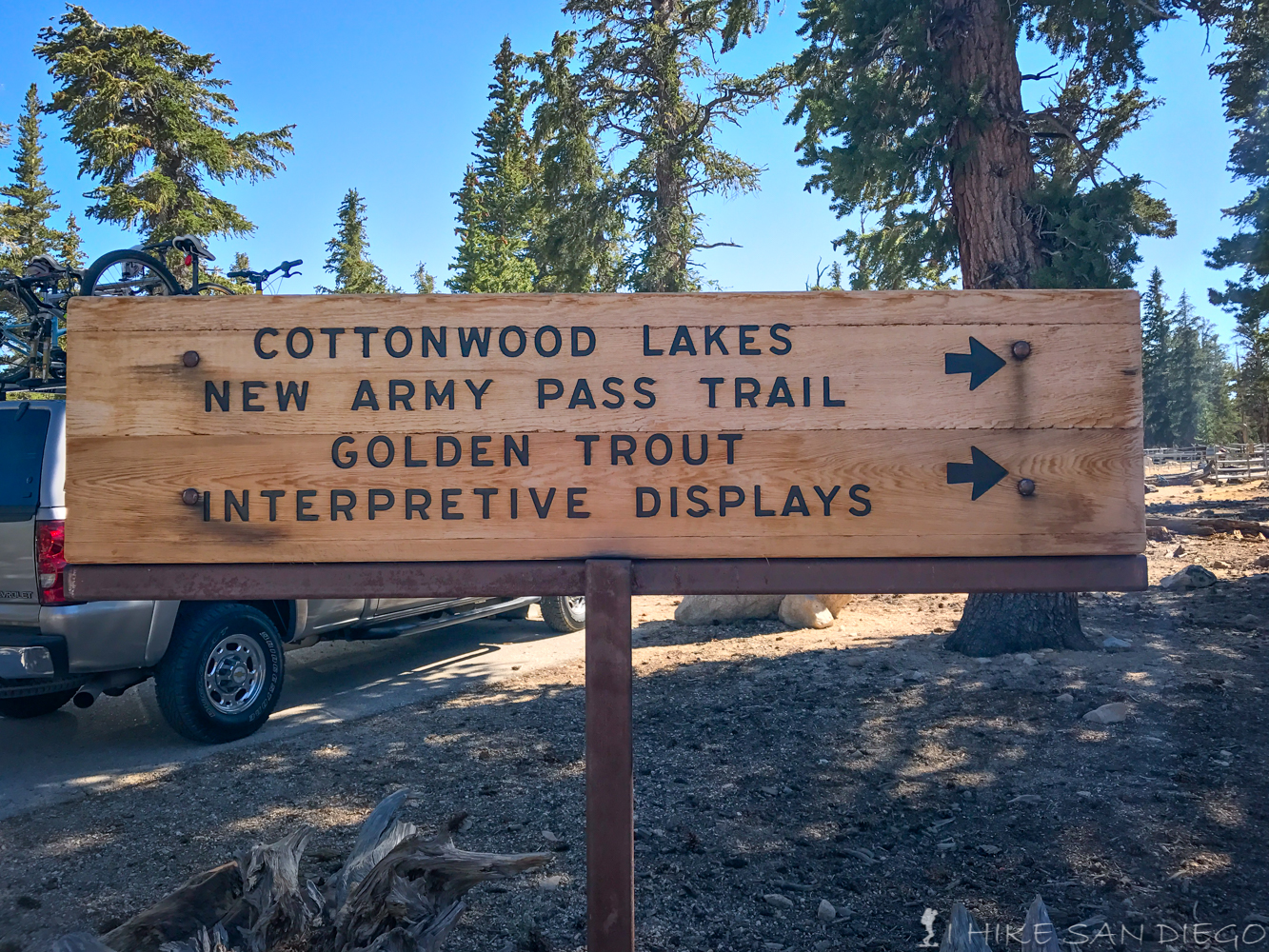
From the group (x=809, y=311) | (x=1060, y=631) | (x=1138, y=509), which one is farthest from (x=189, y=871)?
(x=1060, y=631)

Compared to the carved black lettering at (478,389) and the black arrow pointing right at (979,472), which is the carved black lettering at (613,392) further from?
the black arrow pointing right at (979,472)

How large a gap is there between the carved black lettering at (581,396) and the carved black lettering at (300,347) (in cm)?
73

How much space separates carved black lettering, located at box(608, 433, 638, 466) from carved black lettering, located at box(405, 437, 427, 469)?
1.69 ft

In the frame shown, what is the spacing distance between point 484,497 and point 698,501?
1.90 ft

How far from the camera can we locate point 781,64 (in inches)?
684

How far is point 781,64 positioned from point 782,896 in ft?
57.3

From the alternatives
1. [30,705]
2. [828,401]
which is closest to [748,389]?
[828,401]

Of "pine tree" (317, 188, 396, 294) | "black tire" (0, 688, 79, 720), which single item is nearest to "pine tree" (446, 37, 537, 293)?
"pine tree" (317, 188, 396, 294)

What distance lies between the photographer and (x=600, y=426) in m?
2.33

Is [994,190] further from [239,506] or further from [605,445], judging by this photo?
[239,506]

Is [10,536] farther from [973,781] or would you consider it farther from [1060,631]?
[1060,631]

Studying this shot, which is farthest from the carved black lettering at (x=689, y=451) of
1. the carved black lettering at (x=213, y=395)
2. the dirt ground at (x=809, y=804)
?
the dirt ground at (x=809, y=804)

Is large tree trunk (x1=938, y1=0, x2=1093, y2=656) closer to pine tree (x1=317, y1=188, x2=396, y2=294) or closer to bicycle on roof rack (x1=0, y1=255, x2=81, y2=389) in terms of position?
bicycle on roof rack (x1=0, y1=255, x2=81, y2=389)

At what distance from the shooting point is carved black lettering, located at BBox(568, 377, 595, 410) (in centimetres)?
234
